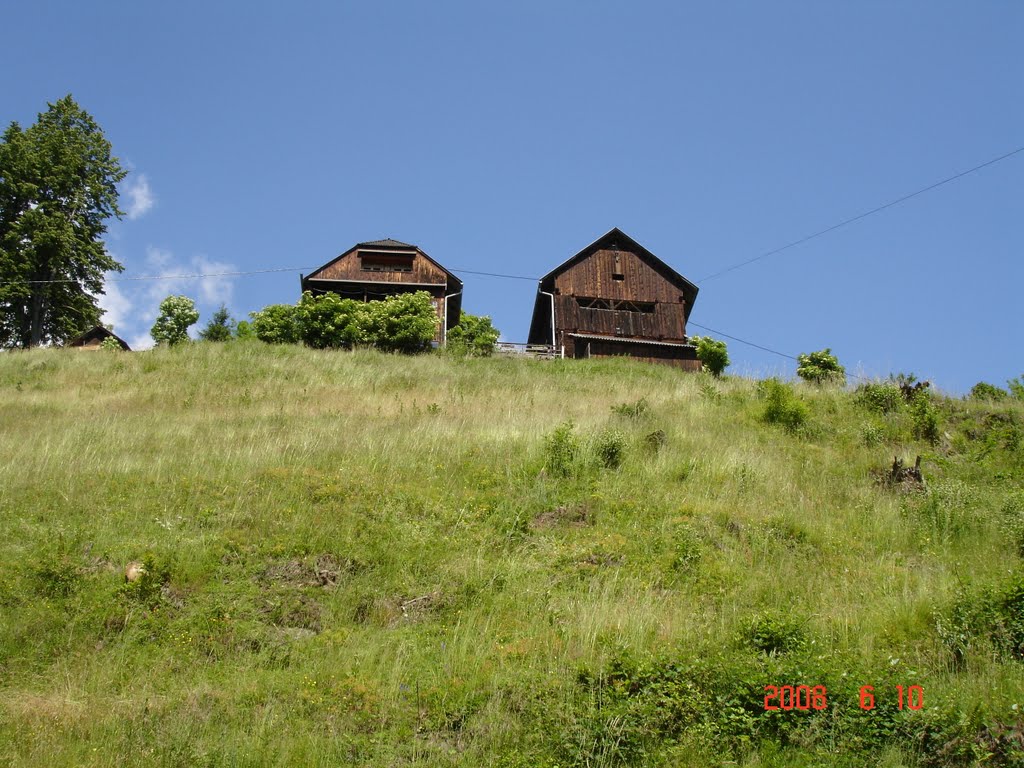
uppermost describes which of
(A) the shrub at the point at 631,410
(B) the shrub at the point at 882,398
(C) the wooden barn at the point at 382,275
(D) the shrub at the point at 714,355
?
(C) the wooden barn at the point at 382,275

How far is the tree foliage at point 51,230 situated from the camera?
41812mm

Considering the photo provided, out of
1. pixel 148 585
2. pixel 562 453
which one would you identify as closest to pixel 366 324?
pixel 562 453

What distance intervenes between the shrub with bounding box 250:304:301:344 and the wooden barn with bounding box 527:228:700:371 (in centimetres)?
1167

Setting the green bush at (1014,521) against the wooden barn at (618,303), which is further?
the wooden barn at (618,303)

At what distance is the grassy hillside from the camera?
711 cm

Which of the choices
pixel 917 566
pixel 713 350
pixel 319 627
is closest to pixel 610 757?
pixel 319 627

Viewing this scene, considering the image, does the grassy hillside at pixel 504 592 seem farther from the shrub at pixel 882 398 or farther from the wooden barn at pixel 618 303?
the wooden barn at pixel 618 303

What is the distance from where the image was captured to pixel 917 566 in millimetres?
10547

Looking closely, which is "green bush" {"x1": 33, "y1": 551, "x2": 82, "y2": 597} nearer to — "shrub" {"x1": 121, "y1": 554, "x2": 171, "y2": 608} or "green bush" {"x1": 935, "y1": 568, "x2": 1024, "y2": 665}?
"shrub" {"x1": 121, "y1": 554, "x2": 171, "y2": 608}

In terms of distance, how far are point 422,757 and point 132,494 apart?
23.3ft

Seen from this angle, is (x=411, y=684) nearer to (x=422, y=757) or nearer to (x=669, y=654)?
(x=422, y=757)
